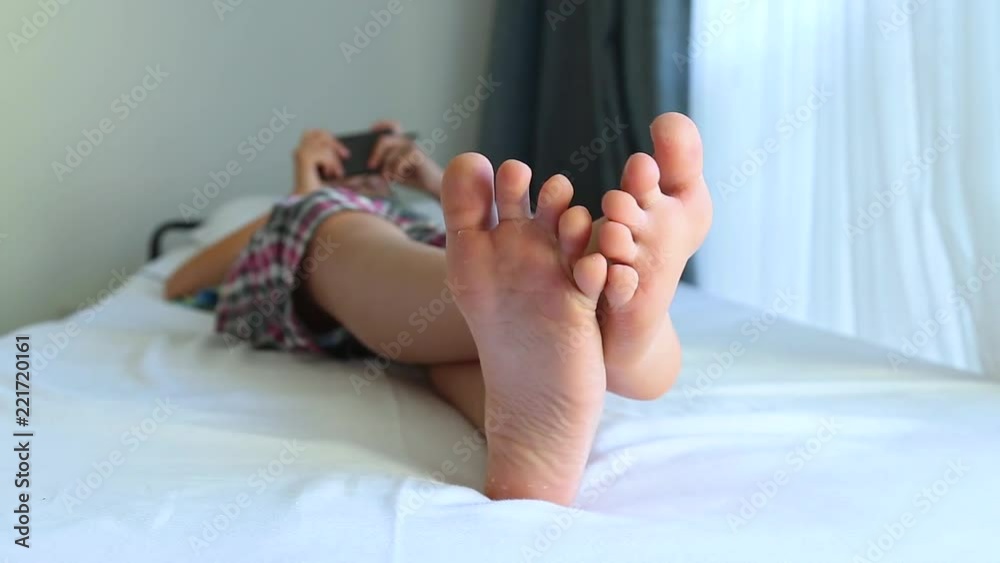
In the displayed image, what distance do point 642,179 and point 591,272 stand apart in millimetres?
89

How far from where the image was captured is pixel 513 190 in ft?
2.02

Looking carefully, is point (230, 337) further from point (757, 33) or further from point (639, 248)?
point (757, 33)

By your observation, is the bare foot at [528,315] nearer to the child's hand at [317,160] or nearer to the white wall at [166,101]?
the child's hand at [317,160]

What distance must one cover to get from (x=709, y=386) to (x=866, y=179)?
1.77ft

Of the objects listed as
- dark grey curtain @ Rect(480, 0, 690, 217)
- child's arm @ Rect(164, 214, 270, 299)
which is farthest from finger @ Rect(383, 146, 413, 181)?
dark grey curtain @ Rect(480, 0, 690, 217)

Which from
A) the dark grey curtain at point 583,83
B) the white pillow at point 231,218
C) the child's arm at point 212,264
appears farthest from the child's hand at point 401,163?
the dark grey curtain at point 583,83

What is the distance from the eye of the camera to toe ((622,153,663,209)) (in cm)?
61

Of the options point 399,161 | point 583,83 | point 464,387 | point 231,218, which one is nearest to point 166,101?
point 231,218

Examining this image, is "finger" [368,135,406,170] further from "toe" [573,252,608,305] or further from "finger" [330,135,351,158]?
"toe" [573,252,608,305]

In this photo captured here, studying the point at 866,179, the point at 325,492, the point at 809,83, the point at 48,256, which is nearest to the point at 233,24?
the point at 48,256

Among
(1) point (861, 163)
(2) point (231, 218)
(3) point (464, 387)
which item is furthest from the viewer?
(2) point (231, 218)

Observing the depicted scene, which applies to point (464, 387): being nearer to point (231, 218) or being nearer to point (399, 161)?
point (399, 161)

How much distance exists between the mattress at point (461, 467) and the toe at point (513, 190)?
0.74 feet

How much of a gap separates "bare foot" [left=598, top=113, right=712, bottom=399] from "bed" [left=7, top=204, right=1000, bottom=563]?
0.46ft
